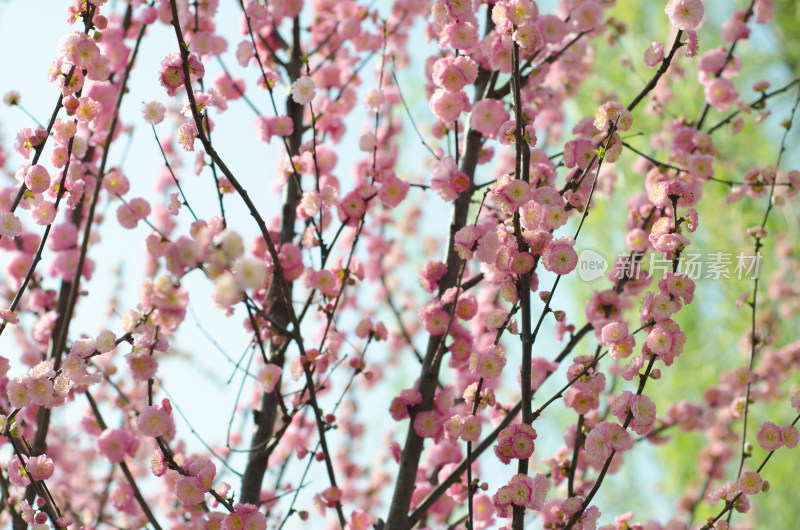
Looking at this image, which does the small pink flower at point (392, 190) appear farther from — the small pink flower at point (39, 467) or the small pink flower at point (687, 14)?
the small pink flower at point (39, 467)

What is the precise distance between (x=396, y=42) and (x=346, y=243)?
840 millimetres

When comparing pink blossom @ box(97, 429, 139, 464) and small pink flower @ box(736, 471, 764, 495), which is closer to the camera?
small pink flower @ box(736, 471, 764, 495)

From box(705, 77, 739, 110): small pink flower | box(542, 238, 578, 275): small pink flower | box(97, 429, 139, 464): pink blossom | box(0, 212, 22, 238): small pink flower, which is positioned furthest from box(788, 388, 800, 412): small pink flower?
box(0, 212, 22, 238): small pink flower

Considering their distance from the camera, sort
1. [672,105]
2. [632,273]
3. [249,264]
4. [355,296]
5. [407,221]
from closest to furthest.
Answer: [249,264], [632,273], [355,296], [672,105], [407,221]

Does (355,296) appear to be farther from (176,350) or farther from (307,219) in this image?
(307,219)

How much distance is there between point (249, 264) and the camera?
888 mm

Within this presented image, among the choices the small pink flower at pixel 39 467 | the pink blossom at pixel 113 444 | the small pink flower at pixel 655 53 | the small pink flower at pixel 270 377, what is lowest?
the small pink flower at pixel 39 467

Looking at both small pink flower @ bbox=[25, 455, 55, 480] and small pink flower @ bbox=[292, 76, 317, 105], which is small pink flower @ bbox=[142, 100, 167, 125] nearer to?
small pink flower @ bbox=[292, 76, 317, 105]

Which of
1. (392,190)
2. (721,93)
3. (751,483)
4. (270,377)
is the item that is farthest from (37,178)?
(721,93)

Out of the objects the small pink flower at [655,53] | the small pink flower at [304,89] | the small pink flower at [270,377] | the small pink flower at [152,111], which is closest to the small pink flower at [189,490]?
the small pink flower at [270,377]

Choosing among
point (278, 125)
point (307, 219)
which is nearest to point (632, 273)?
point (307, 219)

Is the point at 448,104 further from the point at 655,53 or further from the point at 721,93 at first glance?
the point at 721,93

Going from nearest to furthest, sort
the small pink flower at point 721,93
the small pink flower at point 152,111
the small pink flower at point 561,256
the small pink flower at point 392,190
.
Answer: the small pink flower at point 561,256 < the small pink flower at point 152,111 < the small pink flower at point 392,190 < the small pink flower at point 721,93

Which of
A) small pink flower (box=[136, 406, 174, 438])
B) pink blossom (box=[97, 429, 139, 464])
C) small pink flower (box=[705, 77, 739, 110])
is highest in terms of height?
small pink flower (box=[705, 77, 739, 110])
